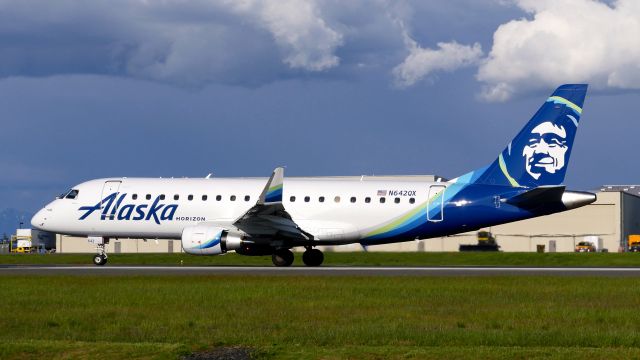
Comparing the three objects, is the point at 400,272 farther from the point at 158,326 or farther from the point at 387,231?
the point at 158,326

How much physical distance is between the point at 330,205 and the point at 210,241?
262 inches

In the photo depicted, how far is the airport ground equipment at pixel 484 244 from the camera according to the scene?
10156cm

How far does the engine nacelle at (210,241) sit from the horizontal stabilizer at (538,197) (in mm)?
13244

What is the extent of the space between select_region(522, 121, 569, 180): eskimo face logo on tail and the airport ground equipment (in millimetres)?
53802

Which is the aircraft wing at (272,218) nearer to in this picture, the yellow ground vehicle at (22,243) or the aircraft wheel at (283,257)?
the aircraft wheel at (283,257)

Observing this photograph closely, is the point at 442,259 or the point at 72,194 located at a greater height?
the point at 72,194

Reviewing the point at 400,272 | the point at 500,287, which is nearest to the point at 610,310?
the point at 500,287

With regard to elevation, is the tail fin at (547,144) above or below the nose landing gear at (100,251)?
above

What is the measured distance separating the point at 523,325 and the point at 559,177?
86.0 feet

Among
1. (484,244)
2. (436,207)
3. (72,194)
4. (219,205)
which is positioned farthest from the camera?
(484,244)

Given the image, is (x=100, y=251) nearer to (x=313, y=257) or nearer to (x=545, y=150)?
(x=313, y=257)

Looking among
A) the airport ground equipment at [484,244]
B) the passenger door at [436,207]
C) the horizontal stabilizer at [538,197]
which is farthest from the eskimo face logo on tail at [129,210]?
the airport ground equipment at [484,244]

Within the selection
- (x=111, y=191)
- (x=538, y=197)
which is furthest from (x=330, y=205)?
(x=111, y=191)

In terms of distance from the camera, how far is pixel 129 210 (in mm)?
51531
